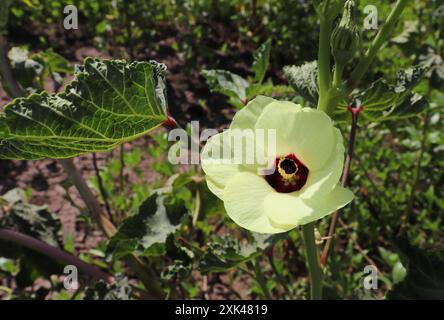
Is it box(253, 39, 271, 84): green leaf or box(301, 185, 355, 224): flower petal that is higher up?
box(253, 39, 271, 84): green leaf

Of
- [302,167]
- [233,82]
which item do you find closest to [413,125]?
[233,82]

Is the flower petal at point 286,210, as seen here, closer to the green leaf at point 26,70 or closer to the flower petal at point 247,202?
the flower petal at point 247,202

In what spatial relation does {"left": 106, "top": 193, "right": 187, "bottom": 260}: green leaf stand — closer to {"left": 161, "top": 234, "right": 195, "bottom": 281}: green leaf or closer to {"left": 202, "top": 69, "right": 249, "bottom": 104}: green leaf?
{"left": 161, "top": 234, "right": 195, "bottom": 281}: green leaf

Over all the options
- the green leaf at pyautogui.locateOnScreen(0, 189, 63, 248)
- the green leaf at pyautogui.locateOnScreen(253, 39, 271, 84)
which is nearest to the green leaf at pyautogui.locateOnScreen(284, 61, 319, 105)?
the green leaf at pyautogui.locateOnScreen(253, 39, 271, 84)

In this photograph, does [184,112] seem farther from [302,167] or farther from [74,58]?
[302,167]

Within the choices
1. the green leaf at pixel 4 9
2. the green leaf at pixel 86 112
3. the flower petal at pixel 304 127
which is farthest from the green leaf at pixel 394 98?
the green leaf at pixel 4 9
